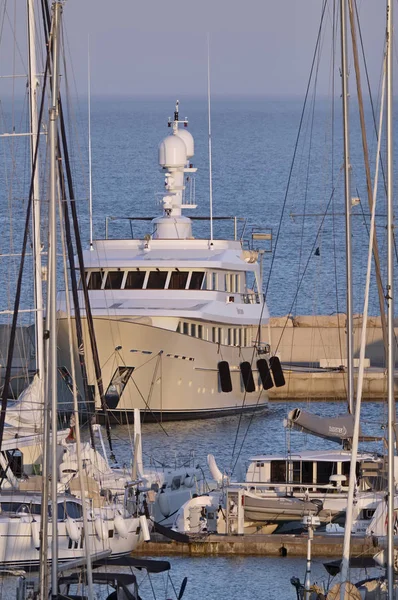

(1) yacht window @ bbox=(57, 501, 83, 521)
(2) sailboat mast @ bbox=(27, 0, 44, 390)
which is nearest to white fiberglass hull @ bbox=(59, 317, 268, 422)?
(2) sailboat mast @ bbox=(27, 0, 44, 390)

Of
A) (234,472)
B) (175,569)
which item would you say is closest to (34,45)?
(234,472)

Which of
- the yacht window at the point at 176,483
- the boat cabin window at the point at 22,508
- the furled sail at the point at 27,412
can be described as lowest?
the yacht window at the point at 176,483

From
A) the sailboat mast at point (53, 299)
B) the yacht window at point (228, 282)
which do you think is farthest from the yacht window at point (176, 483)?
the yacht window at point (228, 282)

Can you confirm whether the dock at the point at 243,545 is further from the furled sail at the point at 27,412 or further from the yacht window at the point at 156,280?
the yacht window at the point at 156,280

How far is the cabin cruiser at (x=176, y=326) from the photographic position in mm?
43656

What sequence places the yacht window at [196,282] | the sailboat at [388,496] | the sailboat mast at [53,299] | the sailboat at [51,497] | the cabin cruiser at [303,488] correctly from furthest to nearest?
the yacht window at [196,282] → the cabin cruiser at [303,488] → the sailboat at [51,497] → the sailboat mast at [53,299] → the sailboat at [388,496]

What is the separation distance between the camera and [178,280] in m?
45.1

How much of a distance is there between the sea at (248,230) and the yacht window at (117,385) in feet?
2.63

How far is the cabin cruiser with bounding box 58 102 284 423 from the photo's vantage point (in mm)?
43656

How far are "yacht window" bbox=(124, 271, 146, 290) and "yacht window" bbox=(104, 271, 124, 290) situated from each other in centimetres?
16

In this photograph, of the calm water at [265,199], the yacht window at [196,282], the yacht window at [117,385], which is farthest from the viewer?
the calm water at [265,199]

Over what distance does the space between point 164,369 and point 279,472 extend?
1295 cm

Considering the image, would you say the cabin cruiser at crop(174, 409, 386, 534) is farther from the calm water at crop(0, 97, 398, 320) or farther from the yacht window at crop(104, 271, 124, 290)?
the yacht window at crop(104, 271, 124, 290)

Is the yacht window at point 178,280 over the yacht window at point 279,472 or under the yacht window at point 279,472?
over
